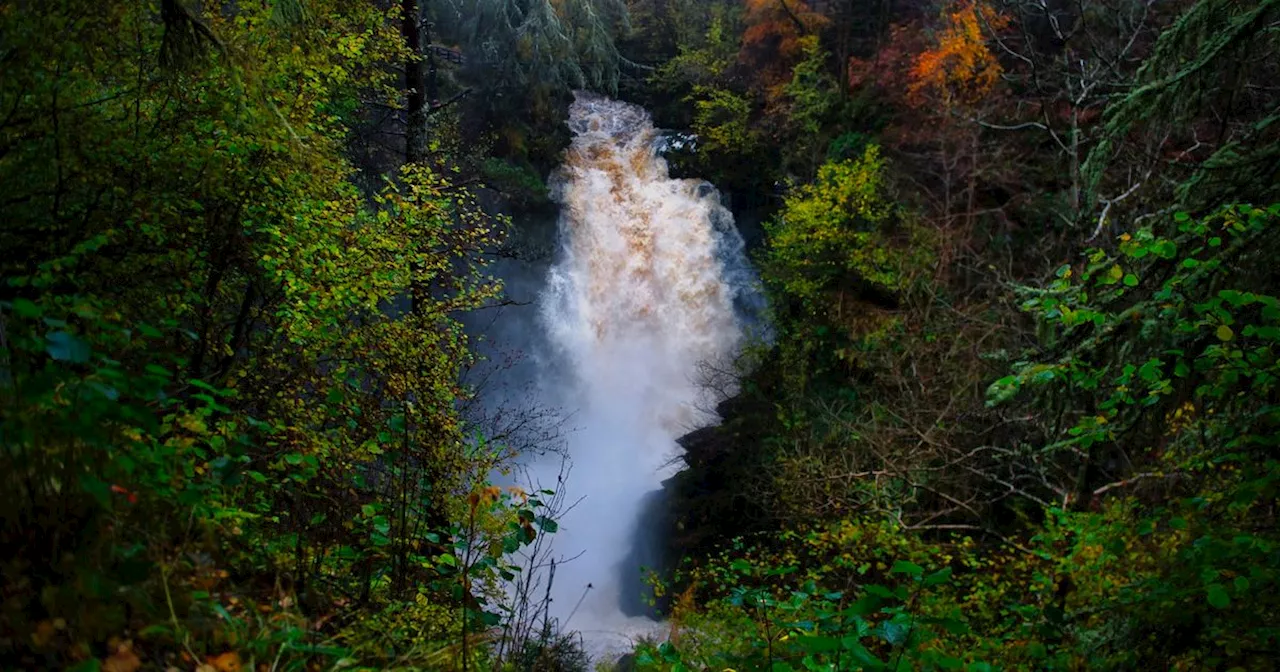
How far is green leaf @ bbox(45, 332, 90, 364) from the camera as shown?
1513 millimetres

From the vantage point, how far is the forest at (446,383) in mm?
1938

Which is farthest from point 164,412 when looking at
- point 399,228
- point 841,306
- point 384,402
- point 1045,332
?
point 841,306

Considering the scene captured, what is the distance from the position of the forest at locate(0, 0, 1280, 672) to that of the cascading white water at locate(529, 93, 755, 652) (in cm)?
419

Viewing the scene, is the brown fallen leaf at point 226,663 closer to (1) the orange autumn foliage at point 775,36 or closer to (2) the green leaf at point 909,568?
(2) the green leaf at point 909,568

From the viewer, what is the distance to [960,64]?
14.2m

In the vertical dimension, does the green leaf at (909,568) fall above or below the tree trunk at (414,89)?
below

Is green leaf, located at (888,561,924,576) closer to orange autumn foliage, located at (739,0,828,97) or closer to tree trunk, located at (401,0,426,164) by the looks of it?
tree trunk, located at (401,0,426,164)

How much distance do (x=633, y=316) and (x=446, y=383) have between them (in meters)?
12.3

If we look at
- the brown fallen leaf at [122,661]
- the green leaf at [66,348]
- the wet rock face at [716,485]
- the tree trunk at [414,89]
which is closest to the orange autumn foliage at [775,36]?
the wet rock face at [716,485]

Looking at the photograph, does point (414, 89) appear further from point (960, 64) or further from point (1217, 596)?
point (960, 64)

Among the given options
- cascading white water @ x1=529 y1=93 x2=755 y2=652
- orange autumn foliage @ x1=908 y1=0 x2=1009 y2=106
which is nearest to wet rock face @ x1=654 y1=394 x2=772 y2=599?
cascading white water @ x1=529 y1=93 x2=755 y2=652

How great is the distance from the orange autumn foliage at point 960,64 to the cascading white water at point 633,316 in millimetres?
7122

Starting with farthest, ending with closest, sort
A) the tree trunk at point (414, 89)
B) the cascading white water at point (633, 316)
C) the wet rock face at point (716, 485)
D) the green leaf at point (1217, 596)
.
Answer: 1. the cascading white water at point (633, 316)
2. the wet rock face at point (716, 485)
3. the tree trunk at point (414, 89)
4. the green leaf at point (1217, 596)

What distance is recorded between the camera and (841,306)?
561 inches
